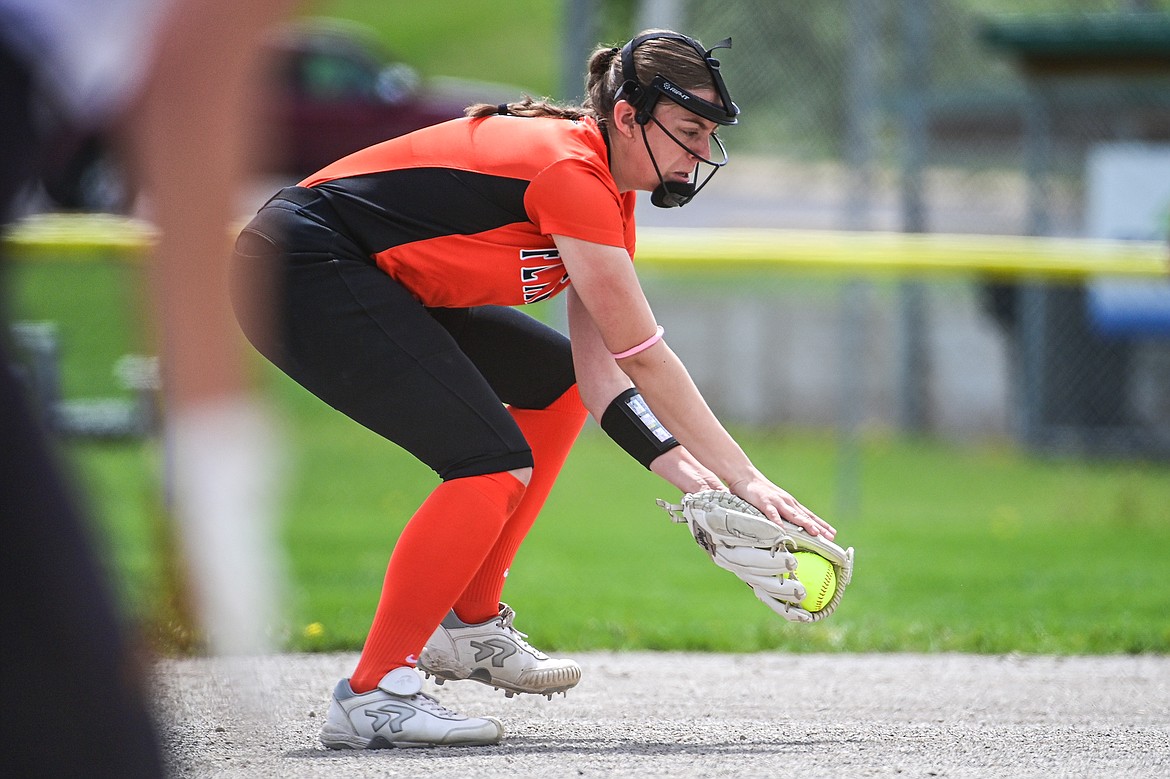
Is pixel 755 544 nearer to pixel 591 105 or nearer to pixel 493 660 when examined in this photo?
pixel 493 660

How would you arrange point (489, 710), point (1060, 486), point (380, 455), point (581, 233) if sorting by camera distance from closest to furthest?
point (581, 233), point (489, 710), point (1060, 486), point (380, 455)

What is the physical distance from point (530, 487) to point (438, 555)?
55 cm

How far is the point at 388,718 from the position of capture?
3.27m

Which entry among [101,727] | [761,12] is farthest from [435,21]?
[101,727]

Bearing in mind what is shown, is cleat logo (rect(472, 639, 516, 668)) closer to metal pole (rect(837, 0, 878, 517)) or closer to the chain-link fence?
metal pole (rect(837, 0, 878, 517))

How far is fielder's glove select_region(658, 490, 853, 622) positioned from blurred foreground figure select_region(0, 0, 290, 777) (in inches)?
69.7

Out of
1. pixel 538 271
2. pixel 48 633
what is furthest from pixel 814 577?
pixel 48 633

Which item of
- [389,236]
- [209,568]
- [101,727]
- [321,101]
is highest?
[321,101]

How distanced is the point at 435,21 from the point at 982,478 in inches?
1101

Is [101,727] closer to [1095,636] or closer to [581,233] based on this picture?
[581,233]

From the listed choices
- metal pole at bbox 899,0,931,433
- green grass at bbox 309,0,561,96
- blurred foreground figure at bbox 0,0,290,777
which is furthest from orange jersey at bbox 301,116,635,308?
green grass at bbox 309,0,561,96

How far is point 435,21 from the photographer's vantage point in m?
35.5

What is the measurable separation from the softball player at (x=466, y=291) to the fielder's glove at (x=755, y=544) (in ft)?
0.12

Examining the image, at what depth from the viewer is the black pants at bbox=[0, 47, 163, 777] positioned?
5.33 feet
